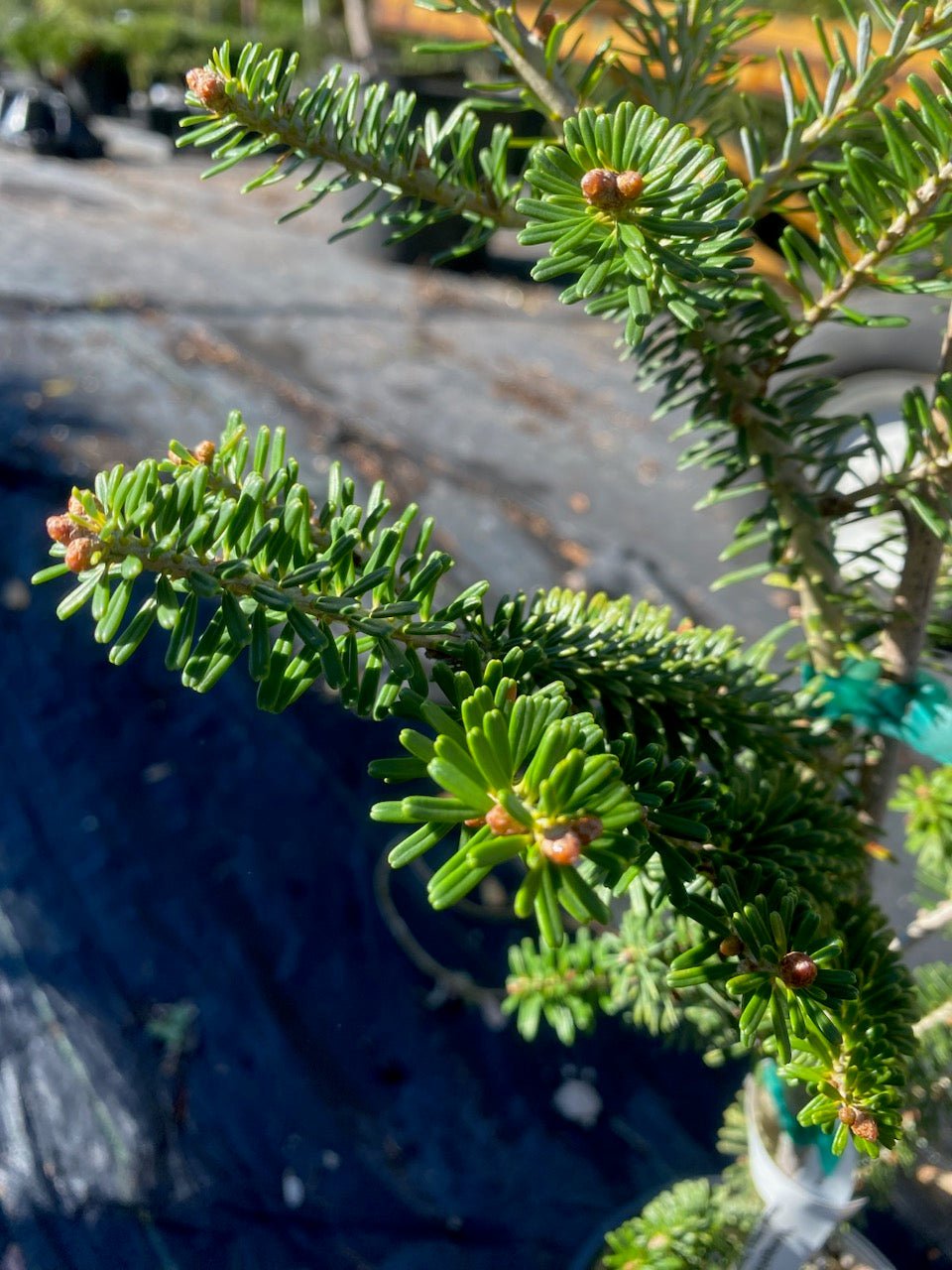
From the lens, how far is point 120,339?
293cm

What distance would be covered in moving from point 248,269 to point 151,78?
5.04m

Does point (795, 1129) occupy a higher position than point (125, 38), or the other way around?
point (795, 1129)

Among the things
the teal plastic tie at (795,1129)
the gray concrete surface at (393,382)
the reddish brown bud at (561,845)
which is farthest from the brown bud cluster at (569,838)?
the gray concrete surface at (393,382)

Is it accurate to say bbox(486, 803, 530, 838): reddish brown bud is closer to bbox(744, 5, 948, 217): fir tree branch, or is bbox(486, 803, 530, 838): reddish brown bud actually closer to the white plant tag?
bbox(744, 5, 948, 217): fir tree branch

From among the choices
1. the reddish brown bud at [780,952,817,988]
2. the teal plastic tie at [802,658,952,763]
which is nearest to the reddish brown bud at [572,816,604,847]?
the reddish brown bud at [780,952,817,988]

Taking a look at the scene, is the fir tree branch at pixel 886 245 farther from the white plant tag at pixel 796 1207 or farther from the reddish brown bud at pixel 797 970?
the white plant tag at pixel 796 1207

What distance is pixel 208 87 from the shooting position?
0.47 m

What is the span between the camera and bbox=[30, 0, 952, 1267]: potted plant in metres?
0.40

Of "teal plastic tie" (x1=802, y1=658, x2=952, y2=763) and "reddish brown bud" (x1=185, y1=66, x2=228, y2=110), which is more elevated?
"reddish brown bud" (x1=185, y1=66, x2=228, y2=110)

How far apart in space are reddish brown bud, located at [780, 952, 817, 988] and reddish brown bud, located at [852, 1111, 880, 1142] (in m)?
0.07

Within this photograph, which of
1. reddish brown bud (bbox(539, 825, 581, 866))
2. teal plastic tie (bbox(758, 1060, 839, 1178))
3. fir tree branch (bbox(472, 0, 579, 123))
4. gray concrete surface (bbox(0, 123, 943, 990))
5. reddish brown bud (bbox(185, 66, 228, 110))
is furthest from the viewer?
gray concrete surface (bbox(0, 123, 943, 990))

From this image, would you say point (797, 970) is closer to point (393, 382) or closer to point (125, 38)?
point (393, 382)

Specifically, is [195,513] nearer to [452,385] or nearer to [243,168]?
[452,385]

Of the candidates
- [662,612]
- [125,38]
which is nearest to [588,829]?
[662,612]
